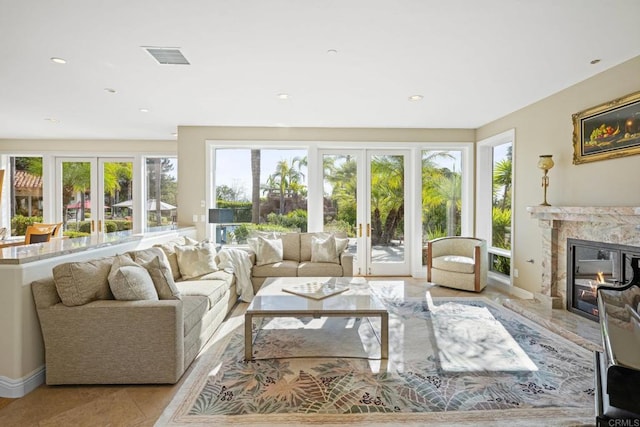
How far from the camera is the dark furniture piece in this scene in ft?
3.12

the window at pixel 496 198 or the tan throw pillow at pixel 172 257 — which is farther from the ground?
the window at pixel 496 198

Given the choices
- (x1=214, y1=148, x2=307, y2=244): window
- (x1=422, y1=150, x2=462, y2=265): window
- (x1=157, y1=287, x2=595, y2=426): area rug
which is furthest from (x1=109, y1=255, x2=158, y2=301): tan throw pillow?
(x1=422, y1=150, x2=462, y2=265): window

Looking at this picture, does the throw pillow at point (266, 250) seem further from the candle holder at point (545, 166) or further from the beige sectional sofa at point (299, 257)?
the candle holder at point (545, 166)

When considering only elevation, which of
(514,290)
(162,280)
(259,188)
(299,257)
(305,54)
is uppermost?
(305,54)

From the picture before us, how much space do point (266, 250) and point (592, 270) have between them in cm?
394

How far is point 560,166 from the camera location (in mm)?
4020

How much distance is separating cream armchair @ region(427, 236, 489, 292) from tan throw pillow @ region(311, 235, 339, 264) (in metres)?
1.62

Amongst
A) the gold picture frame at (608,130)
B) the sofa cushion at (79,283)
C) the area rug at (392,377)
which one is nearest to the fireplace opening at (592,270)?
the area rug at (392,377)

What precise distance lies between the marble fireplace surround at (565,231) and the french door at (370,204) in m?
2.31

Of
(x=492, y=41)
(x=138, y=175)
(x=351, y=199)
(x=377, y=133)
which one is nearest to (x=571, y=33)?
(x=492, y=41)

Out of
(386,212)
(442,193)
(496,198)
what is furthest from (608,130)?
(386,212)

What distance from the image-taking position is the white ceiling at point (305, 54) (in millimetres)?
2383

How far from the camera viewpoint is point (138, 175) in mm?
6910

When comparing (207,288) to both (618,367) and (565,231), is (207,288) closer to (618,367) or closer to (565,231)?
(618,367)
